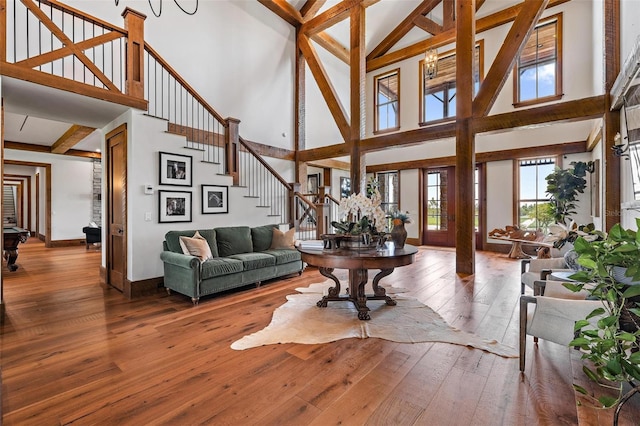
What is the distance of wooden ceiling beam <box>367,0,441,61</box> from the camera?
26.8 feet

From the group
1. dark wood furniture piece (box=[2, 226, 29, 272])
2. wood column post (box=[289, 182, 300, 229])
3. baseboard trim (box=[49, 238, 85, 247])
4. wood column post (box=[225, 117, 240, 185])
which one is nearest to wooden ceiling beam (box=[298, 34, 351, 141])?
wood column post (box=[289, 182, 300, 229])

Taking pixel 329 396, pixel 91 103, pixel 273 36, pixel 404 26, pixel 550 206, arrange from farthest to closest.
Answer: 1. pixel 404 26
2. pixel 273 36
3. pixel 550 206
4. pixel 91 103
5. pixel 329 396

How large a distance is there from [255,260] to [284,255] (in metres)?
0.61

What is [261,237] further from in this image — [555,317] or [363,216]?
[555,317]

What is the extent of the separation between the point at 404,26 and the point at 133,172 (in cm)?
817

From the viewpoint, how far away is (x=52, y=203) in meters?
8.93

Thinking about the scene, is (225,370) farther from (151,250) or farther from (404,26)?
(404,26)

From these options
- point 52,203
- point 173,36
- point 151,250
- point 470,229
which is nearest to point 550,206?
point 470,229

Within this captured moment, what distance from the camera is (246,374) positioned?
85.5 inches

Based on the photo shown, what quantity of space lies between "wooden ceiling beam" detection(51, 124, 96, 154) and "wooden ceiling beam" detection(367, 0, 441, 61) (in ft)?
25.5

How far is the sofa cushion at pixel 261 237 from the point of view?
5309 millimetres

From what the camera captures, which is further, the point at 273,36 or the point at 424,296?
the point at 273,36

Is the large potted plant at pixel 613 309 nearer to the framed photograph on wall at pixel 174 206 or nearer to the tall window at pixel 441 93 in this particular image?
the framed photograph on wall at pixel 174 206

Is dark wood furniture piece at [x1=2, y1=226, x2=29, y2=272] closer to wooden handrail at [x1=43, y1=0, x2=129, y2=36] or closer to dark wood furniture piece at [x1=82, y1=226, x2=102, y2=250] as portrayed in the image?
dark wood furniture piece at [x1=82, y1=226, x2=102, y2=250]
